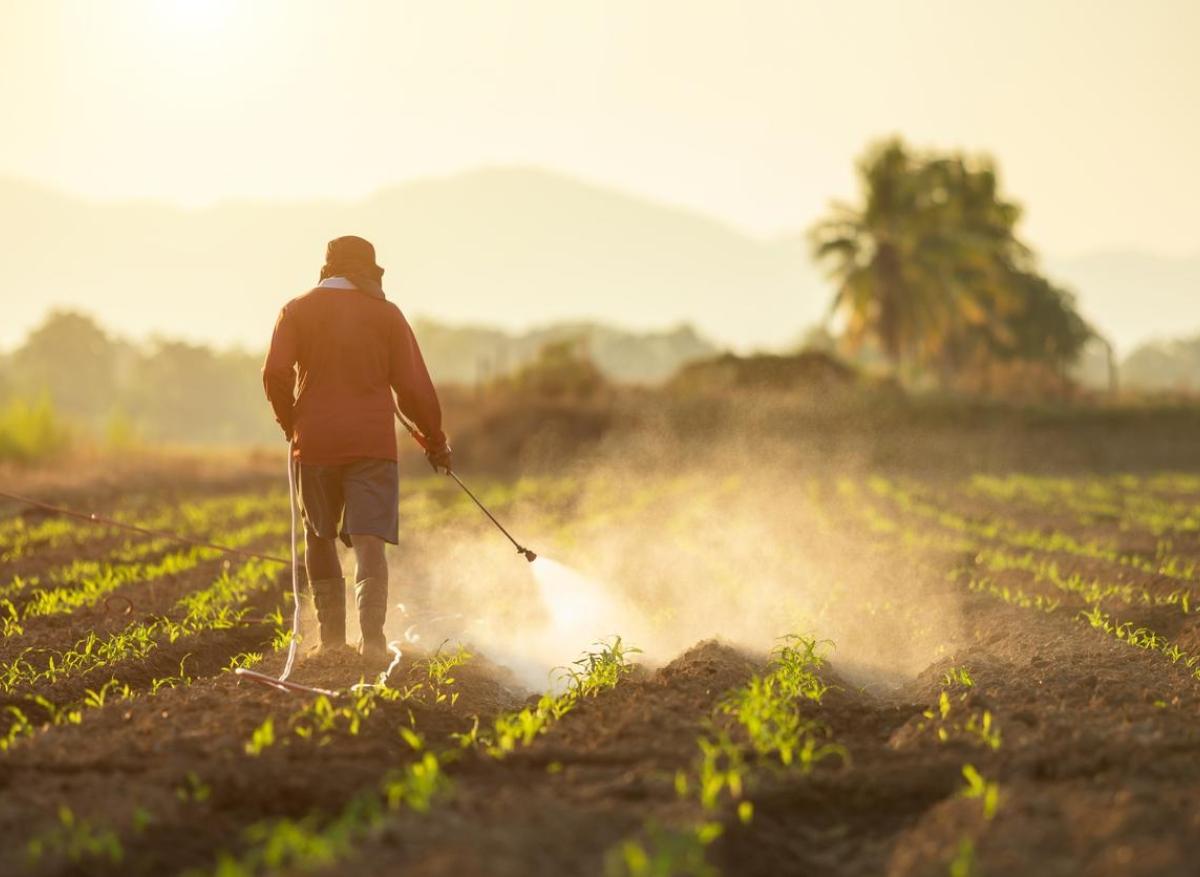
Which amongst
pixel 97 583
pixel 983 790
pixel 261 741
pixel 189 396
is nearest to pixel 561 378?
pixel 97 583

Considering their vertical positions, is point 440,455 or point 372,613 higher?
point 440,455

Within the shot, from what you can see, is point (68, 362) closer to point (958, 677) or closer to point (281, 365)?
point (281, 365)

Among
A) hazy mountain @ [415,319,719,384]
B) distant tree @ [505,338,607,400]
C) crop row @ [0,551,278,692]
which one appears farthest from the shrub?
hazy mountain @ [415,319,719,384]

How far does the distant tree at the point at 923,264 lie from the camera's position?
5556 cm

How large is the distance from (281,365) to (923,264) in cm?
5121

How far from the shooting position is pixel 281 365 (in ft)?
24.0

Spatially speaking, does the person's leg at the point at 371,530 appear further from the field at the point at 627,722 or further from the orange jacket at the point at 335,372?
the field at the point at 627,722

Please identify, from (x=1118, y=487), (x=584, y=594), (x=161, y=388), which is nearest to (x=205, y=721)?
(x=584, y=594)

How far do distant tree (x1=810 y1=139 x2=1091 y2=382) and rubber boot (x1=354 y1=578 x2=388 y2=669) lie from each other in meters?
49.2

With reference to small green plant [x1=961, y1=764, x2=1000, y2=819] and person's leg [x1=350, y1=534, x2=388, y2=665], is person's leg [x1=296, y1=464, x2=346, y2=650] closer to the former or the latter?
person's leg [x1=350, y1=534, x2=388, y2=665]

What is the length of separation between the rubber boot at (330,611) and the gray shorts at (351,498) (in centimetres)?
29

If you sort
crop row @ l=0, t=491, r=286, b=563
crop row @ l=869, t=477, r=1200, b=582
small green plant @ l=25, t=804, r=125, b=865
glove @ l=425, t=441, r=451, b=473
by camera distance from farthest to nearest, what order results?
crop row @ l=0, t=491, r=286, b=563 → crop row @ l=869, t=477, r=1200, b=582 → glove @ l=425, t=441, r=451, b=473 → small green plant @ l=25, t=804, r=125, b=865

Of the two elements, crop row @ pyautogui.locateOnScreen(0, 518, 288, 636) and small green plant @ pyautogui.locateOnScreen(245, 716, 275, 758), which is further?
crop row @ pyautogui.locateOnScreen(0, 518, 288, 636)

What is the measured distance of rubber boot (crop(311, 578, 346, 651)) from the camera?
761cm
